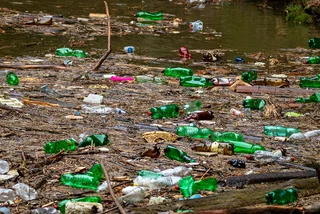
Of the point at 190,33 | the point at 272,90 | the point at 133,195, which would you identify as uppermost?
the point at 133,195

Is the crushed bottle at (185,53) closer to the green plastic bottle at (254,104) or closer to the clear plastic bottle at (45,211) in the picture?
the green plastic bottle at (254,104)

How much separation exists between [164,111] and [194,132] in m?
0.61

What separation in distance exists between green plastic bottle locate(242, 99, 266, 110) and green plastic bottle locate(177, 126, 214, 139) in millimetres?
1022

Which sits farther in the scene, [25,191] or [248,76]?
[248,76]

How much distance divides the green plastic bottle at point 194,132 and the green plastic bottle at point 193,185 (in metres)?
1.18

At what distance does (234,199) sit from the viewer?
3.27 metres

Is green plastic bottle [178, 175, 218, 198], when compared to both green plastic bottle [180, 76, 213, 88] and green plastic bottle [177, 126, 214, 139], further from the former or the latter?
green plastic bottle [180, 76, 213, 88]

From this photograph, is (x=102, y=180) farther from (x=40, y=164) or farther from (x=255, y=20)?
(x=255, y=20)

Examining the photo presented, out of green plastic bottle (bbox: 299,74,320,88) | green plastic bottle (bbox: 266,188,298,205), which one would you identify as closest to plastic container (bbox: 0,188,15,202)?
green plastic bottle (bbox: 266,188,298,205)

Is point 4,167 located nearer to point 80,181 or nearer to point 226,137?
point 80,181

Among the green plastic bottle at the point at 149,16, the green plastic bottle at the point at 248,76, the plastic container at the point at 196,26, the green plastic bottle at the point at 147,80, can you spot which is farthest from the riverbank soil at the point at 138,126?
the green plastic bottle at the point at 149,16

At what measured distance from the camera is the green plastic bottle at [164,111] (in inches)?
210

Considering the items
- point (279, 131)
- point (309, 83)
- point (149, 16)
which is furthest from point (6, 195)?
point (149, 16)

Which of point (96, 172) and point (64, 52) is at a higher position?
point (96, 172)
